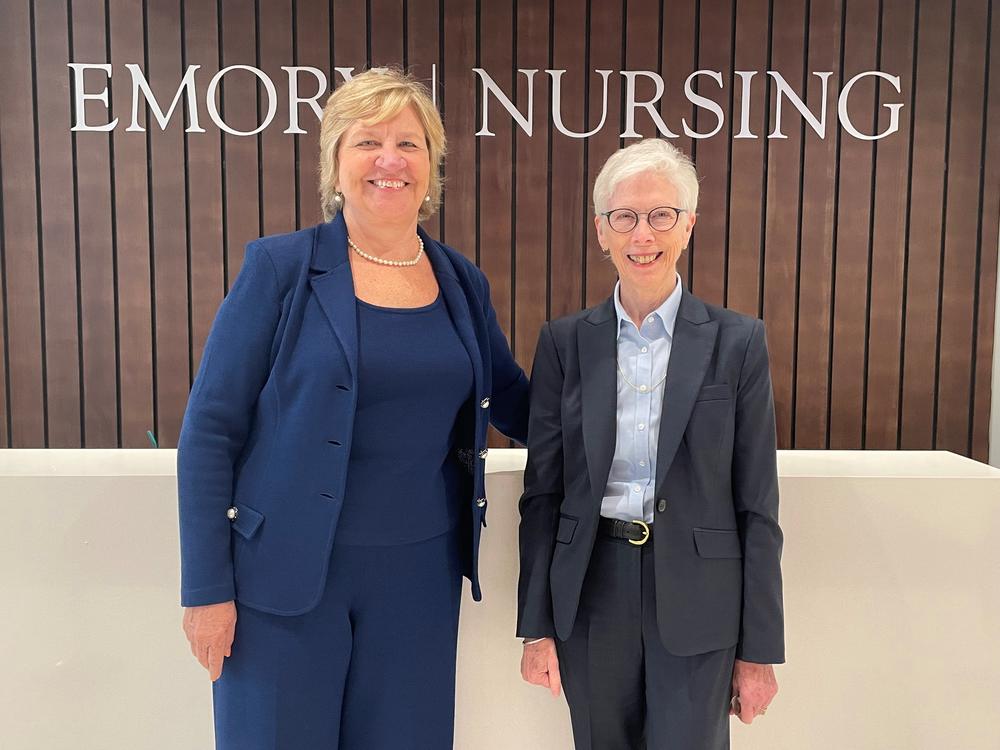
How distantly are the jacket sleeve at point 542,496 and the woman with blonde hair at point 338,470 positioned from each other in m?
0.12

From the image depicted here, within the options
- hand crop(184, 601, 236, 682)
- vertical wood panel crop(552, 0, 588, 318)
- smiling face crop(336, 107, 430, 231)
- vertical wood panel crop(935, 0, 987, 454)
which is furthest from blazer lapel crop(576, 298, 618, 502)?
vertical wood panel crop(935, 0, 987, 454)

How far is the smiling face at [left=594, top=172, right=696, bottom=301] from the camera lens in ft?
5.32

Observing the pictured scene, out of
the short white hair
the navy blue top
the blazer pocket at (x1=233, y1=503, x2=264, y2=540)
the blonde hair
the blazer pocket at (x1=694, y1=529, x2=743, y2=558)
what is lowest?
the blazer pocket at (x1=694, y1=529, x2=743, y2=558)

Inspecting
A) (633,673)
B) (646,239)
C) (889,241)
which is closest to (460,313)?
(646,239)

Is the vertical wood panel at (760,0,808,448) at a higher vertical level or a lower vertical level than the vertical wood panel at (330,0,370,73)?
lower

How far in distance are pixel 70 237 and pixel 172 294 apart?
2.04ft

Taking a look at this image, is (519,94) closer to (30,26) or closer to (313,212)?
(313,212)

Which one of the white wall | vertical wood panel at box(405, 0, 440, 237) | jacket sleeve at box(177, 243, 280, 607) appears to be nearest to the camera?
jacket sleeve at box(177, 243, 280, 607)

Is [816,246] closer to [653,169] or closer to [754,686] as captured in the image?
[653,169]

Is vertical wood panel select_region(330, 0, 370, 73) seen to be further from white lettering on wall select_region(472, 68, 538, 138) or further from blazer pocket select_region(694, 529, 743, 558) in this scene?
blazer pocket select_region(694, 529, 743, 558)

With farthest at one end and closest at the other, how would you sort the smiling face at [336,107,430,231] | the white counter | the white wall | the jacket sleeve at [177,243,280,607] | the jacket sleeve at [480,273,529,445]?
the white wall < the white counter < the jacket sleeve at [480,273,529,445] < the smiling face at [336,107,430,231] < the jacket sleeve at [177,243,280,607]

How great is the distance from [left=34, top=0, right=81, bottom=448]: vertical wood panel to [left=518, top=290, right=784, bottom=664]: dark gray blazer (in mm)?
3678

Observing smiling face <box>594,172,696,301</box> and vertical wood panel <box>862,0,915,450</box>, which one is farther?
vertical wood panel <box>862,0,915,450</box>

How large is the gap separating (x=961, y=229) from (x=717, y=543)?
3.62m
